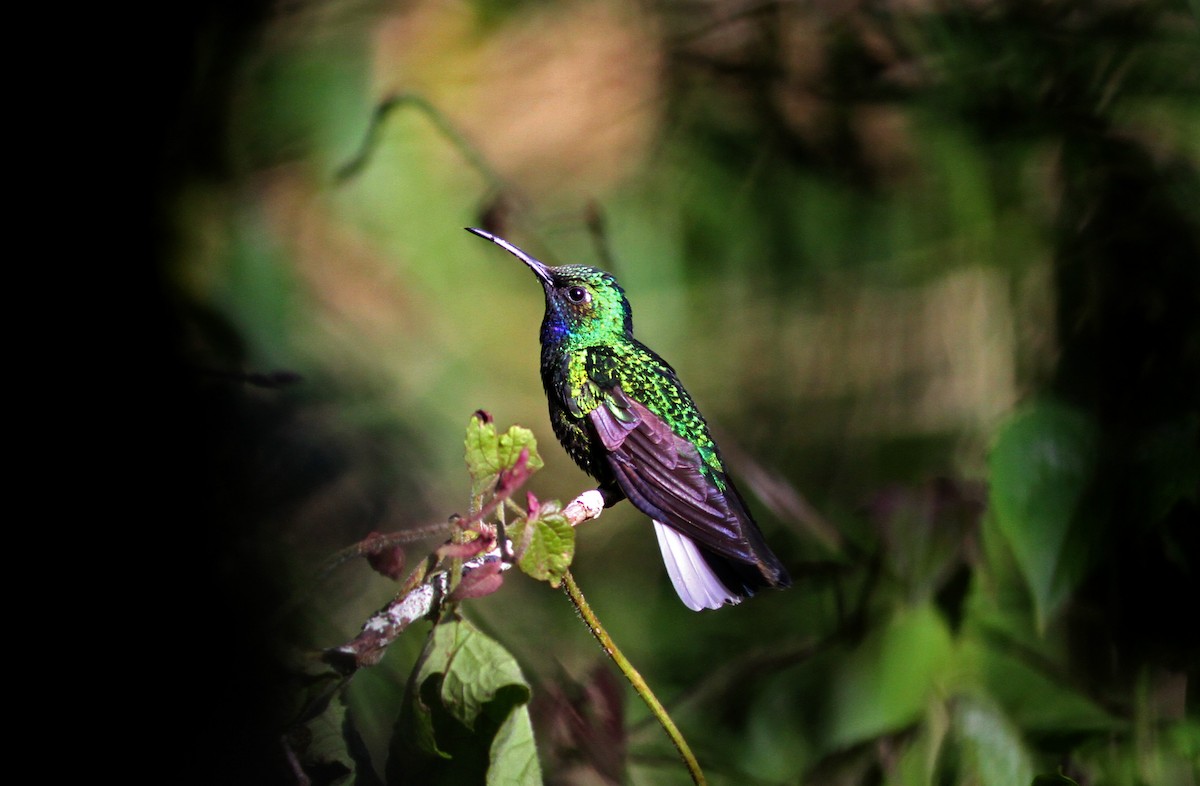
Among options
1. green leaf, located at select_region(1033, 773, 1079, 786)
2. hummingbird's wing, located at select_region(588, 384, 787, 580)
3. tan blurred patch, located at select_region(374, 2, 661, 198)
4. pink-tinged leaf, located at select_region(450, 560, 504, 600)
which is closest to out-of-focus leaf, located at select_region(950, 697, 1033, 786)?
green leaf, located at select_region(1033, 773, 1079, 786)

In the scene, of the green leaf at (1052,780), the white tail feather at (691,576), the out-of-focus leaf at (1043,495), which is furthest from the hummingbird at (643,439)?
the out-of-focus leaf at (1043,495)

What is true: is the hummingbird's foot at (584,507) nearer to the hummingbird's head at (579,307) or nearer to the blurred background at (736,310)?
the hummingbird's head at (579,307)

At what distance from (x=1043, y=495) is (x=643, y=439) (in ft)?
1.08

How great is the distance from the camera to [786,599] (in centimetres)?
91

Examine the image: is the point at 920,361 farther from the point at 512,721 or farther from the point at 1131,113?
the point at 512,721

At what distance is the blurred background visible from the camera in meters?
0.73

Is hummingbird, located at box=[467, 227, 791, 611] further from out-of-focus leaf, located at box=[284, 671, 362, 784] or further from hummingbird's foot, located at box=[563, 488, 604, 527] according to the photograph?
out-of-focus leaf, located at box=[284, 671, 362, 784]

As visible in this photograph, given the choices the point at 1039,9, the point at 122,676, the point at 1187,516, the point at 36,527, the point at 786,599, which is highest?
the point at 1039,9

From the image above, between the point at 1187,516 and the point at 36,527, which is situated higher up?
the point at 36,527

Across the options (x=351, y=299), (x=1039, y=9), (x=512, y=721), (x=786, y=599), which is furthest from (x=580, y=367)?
(x=1039, y=9)

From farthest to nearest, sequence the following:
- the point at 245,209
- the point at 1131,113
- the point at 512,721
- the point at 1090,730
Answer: the point at 245,209, the point at 1131,113, the point at 1090,730, the point at 512,721

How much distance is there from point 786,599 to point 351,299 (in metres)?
0.57

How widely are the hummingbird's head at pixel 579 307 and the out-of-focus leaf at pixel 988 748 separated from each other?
33 cm

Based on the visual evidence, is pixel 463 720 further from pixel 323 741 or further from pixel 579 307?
pixel 579 307
